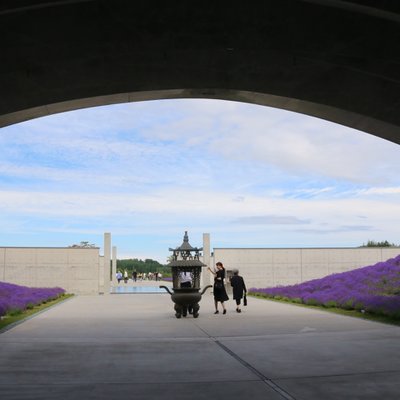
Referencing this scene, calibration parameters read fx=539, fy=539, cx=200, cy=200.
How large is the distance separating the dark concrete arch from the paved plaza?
5300 mm

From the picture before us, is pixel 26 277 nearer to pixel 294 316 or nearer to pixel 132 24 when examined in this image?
pixel 294 316

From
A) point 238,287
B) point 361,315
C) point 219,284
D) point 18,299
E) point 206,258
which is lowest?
point 361,315

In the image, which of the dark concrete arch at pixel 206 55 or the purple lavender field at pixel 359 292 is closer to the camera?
the dark concrete arch at pixel 206 55

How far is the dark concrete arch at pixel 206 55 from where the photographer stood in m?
8.94

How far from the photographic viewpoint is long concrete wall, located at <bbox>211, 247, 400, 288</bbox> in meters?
38.5

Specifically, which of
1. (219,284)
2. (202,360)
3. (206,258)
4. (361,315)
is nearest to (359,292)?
(361,315)

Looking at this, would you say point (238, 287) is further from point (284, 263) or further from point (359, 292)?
point (284, 263)

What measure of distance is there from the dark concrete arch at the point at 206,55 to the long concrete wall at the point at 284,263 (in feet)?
84.6

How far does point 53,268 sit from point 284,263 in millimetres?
16357

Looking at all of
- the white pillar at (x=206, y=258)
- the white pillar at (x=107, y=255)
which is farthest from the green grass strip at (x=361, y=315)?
the white pillar at (x=107, y=255)

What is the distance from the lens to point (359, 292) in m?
22.9

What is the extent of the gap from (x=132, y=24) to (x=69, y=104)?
3764 millimetres

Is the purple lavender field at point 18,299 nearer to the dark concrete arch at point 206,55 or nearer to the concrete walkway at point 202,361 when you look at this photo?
the concrete walkway at point 202,361

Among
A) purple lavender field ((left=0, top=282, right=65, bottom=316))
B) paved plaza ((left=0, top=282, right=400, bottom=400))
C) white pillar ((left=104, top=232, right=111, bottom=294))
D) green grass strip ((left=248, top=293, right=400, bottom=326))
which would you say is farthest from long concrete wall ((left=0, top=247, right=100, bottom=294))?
paved plaza ((left=0, top=282, right=400, bottom=400))
